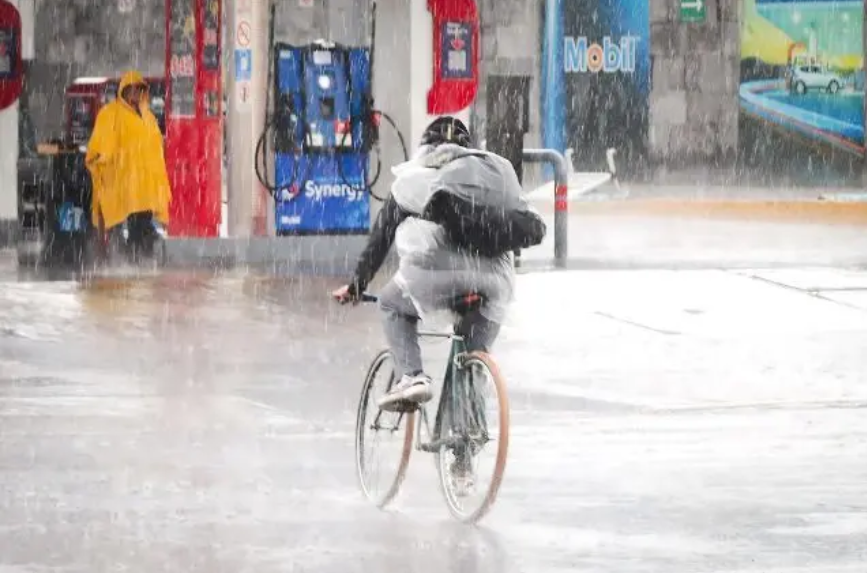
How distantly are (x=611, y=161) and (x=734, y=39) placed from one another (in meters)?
3.34

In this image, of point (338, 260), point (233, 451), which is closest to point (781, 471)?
point (233, 451)

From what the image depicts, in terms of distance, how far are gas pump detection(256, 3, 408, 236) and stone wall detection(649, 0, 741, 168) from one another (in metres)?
17.6

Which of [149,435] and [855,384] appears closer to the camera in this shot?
[149,435]

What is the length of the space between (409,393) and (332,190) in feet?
42.2

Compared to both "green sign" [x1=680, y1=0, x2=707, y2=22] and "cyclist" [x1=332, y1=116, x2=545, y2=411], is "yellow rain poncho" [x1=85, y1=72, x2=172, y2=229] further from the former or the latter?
"green sign" [x1=680, y1=0, x2=707, y2=22]

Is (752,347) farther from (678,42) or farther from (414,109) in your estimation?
(678,42)

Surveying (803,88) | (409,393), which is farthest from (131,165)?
(803,88)

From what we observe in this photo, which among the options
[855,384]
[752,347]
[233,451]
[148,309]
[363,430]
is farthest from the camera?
[148,309]

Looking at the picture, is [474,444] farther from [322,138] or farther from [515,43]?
[515,43]

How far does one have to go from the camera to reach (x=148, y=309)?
17000 millimetres

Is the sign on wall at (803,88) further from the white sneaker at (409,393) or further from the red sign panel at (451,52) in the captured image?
the white sneaker at (409,393)

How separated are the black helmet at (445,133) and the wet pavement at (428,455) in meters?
1.51

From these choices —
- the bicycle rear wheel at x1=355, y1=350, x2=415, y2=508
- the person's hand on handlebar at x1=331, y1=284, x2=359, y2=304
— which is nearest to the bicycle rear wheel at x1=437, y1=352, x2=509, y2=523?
the bicycle rear wheel at x1=355, y1=350, x2=415, y2=508

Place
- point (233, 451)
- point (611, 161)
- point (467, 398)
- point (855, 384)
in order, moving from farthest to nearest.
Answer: point (611, 161)
point (855, 384)
point (233, 451)
point (467, 398)
